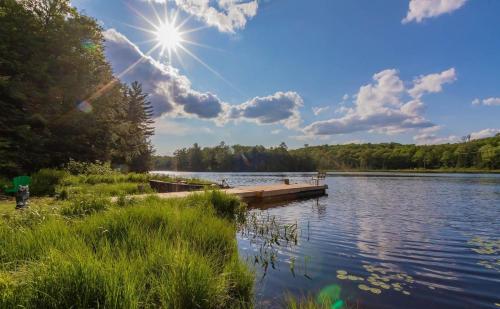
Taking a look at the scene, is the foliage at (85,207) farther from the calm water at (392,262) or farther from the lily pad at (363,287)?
the lily pad at (363,287)

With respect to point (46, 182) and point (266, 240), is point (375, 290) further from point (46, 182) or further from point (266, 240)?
point (46, 182)

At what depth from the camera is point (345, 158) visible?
128125 mm

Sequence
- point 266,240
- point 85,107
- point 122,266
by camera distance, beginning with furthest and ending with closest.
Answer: point 85,107, point 266,240, point 122,266

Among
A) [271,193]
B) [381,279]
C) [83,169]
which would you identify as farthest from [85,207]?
[83,169]

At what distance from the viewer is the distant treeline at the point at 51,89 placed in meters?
17.8

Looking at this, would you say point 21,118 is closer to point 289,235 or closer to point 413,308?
point 289,235

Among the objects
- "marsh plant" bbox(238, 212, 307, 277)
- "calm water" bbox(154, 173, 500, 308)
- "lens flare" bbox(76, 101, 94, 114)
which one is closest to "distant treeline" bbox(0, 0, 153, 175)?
"lens flare" bbox(76, 101, 94, 114)

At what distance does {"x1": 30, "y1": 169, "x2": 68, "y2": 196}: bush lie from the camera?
12484 mm

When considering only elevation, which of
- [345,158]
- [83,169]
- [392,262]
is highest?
[345,158]

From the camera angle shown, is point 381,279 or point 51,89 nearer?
point 381,279

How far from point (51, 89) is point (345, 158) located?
402ft

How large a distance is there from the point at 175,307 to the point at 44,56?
2327 centimetres

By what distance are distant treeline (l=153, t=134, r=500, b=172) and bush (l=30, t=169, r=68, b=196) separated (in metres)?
82.1

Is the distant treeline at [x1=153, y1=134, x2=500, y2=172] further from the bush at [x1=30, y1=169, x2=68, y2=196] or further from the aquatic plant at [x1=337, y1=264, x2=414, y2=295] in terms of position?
the aquatic plant at [x1=337, y1=264, x2=414, y2=295]
